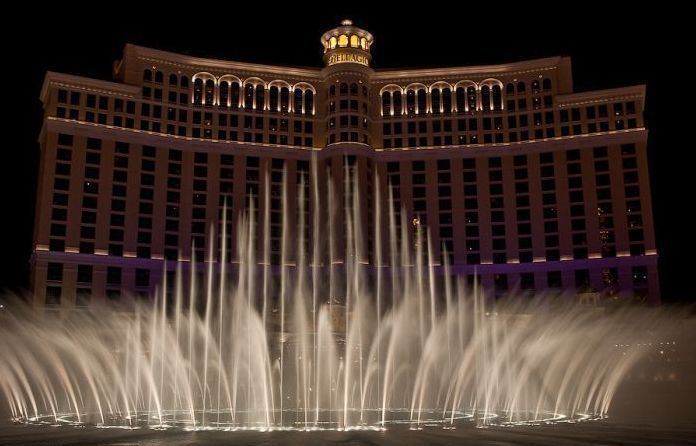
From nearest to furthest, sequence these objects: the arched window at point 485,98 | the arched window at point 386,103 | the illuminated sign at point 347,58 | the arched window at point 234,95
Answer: the illuminated sign at point 347,58, the arched window at point 234,95, the arched window at point 485,98, the arched window at point 386,103

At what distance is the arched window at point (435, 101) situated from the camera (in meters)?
88.6

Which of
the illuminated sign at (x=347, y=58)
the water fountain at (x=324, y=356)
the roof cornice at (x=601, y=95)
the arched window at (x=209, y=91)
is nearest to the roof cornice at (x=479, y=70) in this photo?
the illuminated sign at (x=347, y=58)

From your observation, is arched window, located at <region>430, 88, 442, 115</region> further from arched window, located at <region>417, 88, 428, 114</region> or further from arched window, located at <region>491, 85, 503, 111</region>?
arched window, located at <region>491, 85, 503, 111</region>

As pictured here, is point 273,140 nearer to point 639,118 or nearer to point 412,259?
point 412,259

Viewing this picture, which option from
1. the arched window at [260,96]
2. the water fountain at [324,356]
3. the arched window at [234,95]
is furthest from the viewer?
the arched window at [260,96]

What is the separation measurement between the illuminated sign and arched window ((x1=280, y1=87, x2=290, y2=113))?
6.46 m

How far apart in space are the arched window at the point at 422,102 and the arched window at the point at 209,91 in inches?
1006

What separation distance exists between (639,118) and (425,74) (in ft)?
84.8

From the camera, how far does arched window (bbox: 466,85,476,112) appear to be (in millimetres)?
88062

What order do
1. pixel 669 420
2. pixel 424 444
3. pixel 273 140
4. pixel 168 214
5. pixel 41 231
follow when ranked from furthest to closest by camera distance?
pixel 273 140 → pixel 168 214 → pixel 41 231 → pixel 669 420 → pixel 424 444

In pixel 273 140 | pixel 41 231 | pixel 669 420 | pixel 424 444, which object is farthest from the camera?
pixel 273 140

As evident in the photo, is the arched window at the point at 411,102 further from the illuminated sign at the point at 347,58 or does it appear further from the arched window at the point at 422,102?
the illuminated sign at the point at 347,58

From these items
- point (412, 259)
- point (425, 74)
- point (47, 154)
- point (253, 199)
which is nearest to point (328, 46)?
point (425, 74)

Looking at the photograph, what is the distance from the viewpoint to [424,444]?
966 inches
